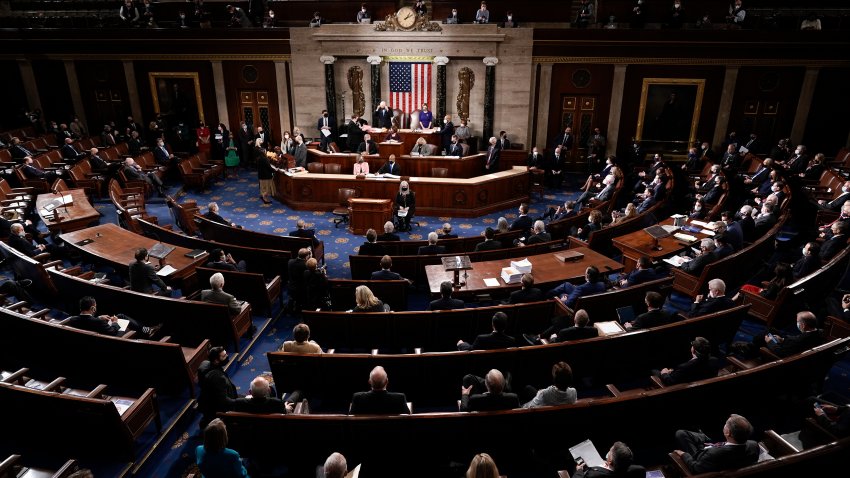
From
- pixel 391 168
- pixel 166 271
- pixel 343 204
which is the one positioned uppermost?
pixel 391 168

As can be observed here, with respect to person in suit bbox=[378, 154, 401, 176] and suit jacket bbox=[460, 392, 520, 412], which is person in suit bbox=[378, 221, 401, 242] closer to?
person in suit bbox=[378, 154, 401, 176]

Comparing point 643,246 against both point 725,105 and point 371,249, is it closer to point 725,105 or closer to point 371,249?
point 371,249

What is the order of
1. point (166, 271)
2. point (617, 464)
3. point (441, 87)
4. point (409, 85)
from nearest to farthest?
point (617, 464) → point (166, 271) → point (441, 87) → point (409, 85)

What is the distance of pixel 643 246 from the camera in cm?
839

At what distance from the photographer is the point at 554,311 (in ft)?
21.2

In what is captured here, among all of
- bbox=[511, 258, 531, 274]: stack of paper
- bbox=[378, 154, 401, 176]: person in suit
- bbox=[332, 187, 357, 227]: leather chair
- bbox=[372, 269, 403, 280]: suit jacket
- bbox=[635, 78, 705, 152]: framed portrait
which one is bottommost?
bbox=[332, 187, 357, 227]: leather chair

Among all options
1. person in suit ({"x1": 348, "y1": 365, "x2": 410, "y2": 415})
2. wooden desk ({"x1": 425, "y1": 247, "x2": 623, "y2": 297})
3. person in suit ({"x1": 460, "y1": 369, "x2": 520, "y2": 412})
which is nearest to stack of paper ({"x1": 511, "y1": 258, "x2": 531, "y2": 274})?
wooden desk ({"x1": 425, "y1": 247, "x2": 623, "y2": 297})

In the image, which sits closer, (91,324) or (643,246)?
(91,324)

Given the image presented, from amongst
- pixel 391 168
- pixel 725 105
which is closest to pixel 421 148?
pixel 391 168

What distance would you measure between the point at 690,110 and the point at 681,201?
4396 millimetres

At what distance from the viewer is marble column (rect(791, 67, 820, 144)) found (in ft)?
48.5

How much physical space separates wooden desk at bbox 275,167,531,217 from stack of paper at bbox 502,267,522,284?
5.35 meters

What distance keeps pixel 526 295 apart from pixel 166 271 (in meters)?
4.84

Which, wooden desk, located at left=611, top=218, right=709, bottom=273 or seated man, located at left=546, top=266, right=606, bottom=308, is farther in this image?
wooden desk, located at left=611, top=218, right=709, bottom=273
